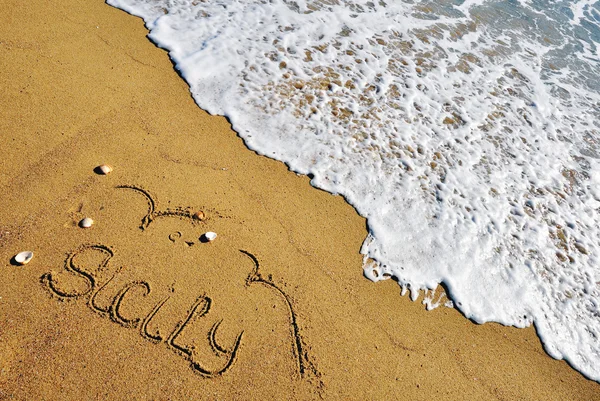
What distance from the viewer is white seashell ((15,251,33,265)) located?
3.06 meters

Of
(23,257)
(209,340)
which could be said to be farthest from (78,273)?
(209,340)

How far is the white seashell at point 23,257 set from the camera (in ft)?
10.1

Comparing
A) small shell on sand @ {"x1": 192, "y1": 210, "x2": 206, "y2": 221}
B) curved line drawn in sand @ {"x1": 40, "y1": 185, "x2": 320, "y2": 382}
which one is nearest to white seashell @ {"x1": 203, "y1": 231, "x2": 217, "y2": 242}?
small shell on sand @ {"x1": 192, "y1": 210, "x2": 206, "y2": 221}

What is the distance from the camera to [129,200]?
3.65 metres

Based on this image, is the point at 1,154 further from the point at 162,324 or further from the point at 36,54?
the point at 162,324

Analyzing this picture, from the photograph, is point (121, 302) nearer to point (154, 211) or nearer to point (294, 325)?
point (154, 211)

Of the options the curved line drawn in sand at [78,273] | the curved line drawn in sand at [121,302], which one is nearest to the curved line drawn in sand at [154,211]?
the curved line drawn in sand at [78,273]

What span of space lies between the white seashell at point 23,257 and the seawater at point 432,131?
91.0 inches

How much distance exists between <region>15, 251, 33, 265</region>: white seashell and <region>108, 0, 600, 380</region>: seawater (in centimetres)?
231

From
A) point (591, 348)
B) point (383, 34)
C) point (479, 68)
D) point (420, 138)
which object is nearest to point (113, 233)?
point (420, 138)

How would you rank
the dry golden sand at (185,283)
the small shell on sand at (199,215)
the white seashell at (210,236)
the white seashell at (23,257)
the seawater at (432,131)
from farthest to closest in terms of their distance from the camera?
the seawater at (432,131) → the small shell on sand at (199,215) → the white seashell at (210,236) → the white seashell at (23,257) → the dry golden sand at (185,283)

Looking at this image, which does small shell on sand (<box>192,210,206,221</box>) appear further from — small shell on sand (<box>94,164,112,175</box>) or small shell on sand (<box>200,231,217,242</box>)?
small shell on sand (<box>94,164,112,175</box>)

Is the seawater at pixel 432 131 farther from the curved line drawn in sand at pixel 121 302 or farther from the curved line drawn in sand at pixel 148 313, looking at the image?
the curved line drawn in sand at pixel 121 302

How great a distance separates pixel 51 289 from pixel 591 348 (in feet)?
15.6
